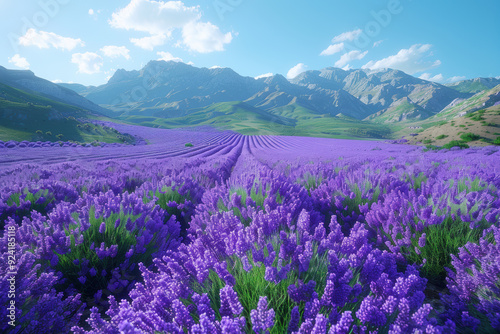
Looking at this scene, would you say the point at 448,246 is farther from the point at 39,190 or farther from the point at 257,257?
the point at 39,190

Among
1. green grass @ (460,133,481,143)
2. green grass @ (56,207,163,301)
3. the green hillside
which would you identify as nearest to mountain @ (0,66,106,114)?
the green hillside

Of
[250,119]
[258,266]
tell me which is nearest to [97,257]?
[258,266]

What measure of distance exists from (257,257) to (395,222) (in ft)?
4.74

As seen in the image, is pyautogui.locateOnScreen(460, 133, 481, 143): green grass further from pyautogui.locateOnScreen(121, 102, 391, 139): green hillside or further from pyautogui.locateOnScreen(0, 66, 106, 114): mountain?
pyautogui.locateOnScreen(0, 66, 106, 114): mountain

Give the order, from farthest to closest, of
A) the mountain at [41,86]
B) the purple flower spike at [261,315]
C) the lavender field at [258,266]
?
the mountain at [41,86] < the lavender field at [258,266] < the purple flower spike at [261,315]

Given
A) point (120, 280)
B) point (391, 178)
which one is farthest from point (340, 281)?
point (391, 178)

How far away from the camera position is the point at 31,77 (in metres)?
103

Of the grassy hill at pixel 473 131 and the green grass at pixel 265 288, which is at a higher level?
the grassy hill at pixel 473 131

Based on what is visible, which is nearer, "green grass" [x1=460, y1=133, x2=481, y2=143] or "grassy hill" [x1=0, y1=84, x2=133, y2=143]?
"grassy hill" [x1=0, y1=84, x2=133, y2=143]

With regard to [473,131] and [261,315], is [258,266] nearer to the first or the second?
[261,315]

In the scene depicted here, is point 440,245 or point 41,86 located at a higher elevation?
point 41,86

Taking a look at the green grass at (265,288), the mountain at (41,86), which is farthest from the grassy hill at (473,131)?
the mountain at (41,86)

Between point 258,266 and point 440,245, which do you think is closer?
point 258,266

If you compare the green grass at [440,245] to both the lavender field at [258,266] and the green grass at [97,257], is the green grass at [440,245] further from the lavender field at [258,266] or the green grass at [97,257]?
the green grass at [97,257]
